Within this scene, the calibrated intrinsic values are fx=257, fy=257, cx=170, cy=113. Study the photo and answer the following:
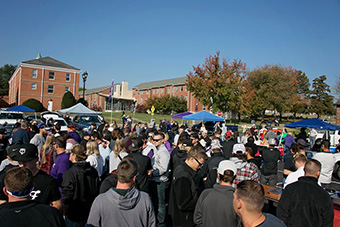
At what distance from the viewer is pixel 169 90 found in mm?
77562

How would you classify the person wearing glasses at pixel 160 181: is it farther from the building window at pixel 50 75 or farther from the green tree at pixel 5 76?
the green tree at pixel 5 76

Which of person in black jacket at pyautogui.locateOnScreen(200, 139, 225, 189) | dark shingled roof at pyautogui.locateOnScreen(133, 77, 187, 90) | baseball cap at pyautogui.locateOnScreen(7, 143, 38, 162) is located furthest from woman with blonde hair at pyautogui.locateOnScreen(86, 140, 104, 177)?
dark shingled roof at pyautogui.locateOnScreen(133, 77, 187, 90)

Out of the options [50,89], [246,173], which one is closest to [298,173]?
[246,173]

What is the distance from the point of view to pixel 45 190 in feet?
10.3

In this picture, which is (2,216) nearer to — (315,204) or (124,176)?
(124,176)

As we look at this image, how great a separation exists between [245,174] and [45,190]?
344 centimetres

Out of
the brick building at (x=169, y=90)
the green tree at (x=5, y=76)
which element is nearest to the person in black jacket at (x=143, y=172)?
the brick building at (x=169, y=90)

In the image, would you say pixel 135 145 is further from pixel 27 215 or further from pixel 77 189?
pixel 27 215

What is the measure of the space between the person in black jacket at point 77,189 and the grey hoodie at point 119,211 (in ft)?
4.59

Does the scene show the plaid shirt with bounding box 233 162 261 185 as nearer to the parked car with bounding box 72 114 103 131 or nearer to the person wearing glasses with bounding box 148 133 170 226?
the person wearing glasses with bounding box 148 133 170 226

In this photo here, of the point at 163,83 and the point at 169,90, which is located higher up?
the point at 163,83

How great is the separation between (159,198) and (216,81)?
3946 centimetres

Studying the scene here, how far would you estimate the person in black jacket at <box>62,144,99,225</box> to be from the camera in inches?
161

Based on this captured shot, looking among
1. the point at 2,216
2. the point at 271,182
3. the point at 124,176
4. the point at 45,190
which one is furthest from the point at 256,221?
the point at 271,182
